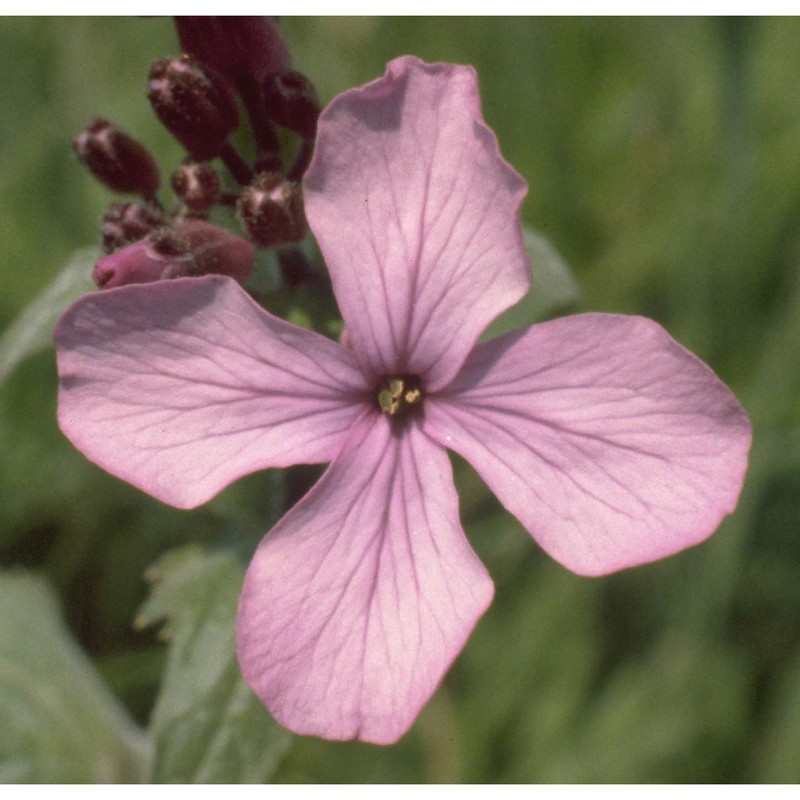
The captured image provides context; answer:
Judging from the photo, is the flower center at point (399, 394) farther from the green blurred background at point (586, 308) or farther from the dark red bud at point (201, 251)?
the green blurred background at point (586, 308)

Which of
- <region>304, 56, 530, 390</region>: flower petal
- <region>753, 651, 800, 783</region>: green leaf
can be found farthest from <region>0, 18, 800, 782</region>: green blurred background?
<region>304, 56, 530, 390</region>: flower petal

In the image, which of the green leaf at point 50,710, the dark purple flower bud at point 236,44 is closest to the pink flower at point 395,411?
the dark purple flower bud at point 236,44

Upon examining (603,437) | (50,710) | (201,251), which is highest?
(201,251)

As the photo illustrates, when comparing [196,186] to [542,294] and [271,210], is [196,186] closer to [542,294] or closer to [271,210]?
[271,210]

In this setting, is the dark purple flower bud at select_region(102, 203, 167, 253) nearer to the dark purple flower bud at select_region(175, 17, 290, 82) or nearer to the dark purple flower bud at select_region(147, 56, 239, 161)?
the dark purple flower bud at select_region(147, 56, 239, 161)

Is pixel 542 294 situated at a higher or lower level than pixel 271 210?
lower

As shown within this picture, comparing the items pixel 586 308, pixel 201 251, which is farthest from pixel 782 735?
pixel 201 251
